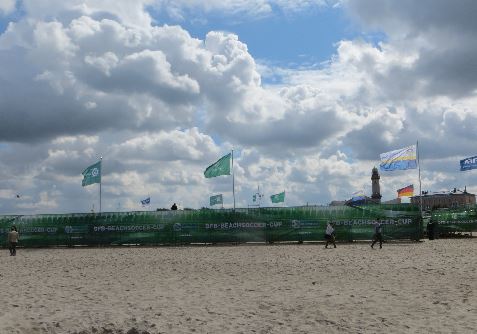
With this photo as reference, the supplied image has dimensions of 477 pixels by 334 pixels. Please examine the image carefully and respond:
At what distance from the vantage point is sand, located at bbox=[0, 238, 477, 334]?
10.0 metres

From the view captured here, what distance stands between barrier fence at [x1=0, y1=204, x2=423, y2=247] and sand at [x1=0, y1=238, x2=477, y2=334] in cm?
1079

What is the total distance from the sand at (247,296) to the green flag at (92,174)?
1846 centimetres

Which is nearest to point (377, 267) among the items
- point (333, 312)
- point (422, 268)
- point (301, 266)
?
point (422, 268)

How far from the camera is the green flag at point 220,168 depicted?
3988 centimetres

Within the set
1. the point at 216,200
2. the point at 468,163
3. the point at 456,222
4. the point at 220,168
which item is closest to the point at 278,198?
the point at 216,200

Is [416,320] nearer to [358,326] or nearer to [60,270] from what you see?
[358,326]

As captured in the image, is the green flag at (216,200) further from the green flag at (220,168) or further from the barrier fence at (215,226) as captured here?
the barrier fence at (215,226)

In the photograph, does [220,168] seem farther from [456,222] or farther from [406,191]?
[406,191]

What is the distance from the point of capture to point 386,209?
3316cm

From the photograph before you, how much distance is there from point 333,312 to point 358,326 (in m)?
1.24

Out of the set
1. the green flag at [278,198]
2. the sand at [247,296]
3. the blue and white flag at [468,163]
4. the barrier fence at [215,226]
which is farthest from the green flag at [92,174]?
the green flag at [278,198]

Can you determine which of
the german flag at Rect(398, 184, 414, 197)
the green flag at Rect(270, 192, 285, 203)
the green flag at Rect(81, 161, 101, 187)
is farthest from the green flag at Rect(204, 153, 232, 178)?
the green flag at Rect(270, 192, 285, 203)

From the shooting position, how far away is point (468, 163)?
42.5 meters

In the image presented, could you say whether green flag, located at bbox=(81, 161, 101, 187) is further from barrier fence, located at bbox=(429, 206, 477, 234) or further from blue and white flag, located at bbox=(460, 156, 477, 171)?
blue and white flag, located at bbox=(460, 156, 477, 171)
